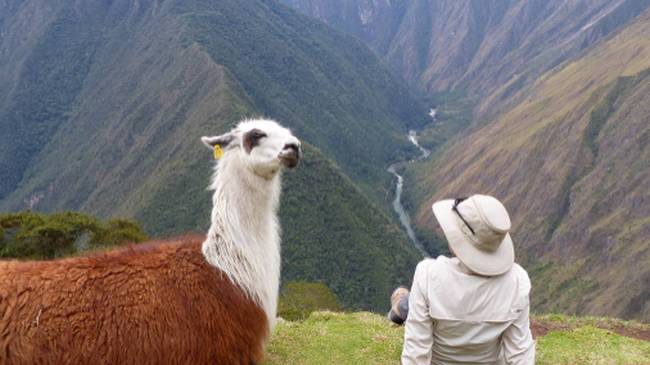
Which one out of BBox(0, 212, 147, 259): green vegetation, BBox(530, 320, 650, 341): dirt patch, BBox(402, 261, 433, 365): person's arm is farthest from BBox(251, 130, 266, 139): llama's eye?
BBox(0, 212, 147, 259): green vegetation

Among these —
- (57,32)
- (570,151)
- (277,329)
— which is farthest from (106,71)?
(277,329)

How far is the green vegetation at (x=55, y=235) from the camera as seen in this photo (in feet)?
88.2

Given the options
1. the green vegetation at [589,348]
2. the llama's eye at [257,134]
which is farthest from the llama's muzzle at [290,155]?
the green vegetation at [589,348]

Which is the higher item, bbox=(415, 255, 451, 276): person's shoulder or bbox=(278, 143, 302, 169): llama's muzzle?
bbox=(278, 143, 302, 169): llama's muzzle

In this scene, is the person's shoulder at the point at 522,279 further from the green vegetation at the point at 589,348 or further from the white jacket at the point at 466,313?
the green vegetation at the point at 589,348

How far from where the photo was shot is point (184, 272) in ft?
19.5

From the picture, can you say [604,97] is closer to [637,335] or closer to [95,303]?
[637,335]

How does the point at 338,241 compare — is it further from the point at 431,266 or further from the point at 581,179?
the point at 431,266

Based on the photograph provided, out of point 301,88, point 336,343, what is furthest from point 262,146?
point 301,88

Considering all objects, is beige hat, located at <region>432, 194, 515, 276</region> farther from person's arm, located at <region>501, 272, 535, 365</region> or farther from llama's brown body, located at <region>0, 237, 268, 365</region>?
llama's brown body, located at <region>0, 237, 268, 365</region>

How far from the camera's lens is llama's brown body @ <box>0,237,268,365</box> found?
529 cm

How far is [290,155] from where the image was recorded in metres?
5.98

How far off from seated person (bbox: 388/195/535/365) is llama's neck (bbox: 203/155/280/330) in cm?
206

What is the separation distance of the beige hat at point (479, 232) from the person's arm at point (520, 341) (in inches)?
13.5
